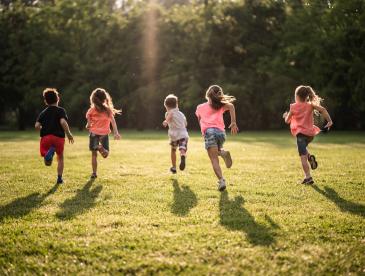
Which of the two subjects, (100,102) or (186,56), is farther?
(186,56)

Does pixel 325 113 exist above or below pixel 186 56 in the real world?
below

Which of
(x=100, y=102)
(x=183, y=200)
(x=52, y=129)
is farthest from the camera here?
(x=100, y=102)

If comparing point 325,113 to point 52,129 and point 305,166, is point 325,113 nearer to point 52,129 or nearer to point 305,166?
point 305,166

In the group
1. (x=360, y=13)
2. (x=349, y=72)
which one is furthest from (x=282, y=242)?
(x=360, y=13)

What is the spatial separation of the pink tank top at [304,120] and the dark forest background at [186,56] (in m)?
22.7

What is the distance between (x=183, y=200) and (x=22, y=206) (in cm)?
246

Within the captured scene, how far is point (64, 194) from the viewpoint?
7.50 m

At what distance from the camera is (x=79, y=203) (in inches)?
265

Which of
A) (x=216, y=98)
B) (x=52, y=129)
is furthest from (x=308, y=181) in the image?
(x=52, y=129)

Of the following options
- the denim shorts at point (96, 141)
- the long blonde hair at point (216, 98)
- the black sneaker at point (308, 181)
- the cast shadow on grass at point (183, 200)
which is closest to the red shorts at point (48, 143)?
the denim shorts at point (96, 141)

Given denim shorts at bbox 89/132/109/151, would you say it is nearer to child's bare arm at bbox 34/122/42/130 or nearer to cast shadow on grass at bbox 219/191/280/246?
child's bare arm at bbox 34/122/42/130

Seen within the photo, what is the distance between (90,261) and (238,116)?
31.6 metres

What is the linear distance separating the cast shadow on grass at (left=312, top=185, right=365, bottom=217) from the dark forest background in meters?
24.1

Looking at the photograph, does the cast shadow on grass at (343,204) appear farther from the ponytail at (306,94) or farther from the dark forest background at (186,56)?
the dark forest background at (186,56)
